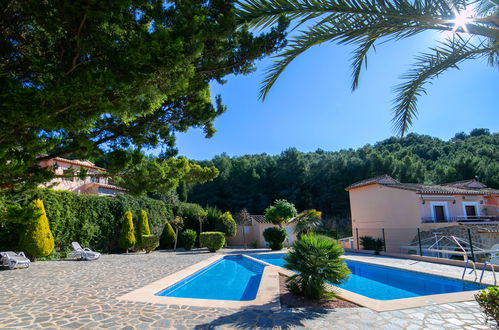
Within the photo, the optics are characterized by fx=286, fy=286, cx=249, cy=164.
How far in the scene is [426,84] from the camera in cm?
432

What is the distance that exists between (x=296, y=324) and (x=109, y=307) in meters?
3.41

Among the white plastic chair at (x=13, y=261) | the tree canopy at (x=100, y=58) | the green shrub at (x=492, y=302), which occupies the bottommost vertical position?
the white plastic chair at (x=13, y=261)

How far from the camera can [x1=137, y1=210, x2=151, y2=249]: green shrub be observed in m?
17.6

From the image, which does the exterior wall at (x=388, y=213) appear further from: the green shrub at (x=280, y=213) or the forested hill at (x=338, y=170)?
the forested hill at (x=338, y=170)

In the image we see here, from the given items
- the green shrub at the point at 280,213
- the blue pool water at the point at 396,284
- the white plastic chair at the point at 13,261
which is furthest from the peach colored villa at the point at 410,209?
the white plastic chair at the point at 13,261

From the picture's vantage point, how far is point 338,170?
38.9 metres

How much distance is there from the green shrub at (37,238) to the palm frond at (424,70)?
12417 millimetres

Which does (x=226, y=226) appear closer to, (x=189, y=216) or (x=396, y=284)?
(x=189, y=216)

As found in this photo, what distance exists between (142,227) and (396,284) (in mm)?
14515

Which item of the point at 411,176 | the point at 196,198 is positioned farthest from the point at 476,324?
the point at 196,198

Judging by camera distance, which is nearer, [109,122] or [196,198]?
[109,122]

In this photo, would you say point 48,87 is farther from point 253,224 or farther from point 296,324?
point 253,224

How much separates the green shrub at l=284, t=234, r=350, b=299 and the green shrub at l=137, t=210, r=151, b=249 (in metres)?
13.9

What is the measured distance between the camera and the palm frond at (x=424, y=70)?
3.79m
